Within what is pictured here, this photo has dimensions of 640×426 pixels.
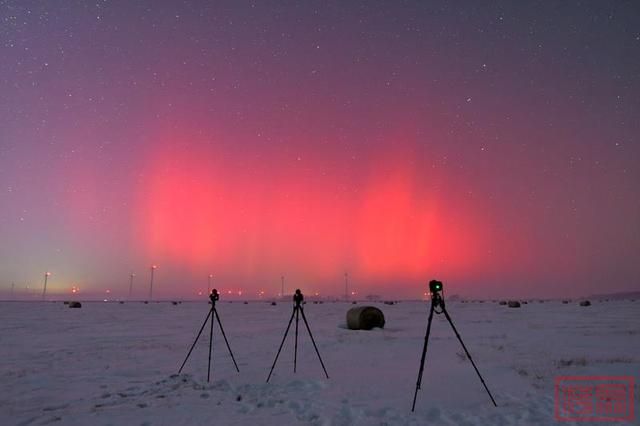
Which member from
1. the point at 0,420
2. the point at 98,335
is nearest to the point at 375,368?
the point at 0,420

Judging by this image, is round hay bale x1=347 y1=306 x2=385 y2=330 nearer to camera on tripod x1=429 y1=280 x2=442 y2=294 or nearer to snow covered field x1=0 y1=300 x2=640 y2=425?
snow covered field x1=0 y1=300 x2=640 y2=425

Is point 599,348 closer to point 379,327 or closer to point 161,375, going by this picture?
point 379,327

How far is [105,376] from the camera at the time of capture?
1080 centimetres

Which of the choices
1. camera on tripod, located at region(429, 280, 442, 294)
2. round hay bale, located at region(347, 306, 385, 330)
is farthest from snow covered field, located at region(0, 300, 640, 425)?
round hay bale, located at region(347, 306, 385, 330)

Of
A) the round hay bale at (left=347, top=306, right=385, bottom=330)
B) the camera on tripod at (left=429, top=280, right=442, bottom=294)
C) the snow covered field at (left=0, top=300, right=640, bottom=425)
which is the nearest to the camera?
the snow covered field at (left=0, top=300, right=640, bottom=425)

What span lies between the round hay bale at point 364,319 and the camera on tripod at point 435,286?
16224 mm

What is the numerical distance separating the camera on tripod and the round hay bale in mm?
16224

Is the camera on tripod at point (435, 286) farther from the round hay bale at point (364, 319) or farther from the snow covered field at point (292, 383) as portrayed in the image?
the round hay bale at point (364, 319)

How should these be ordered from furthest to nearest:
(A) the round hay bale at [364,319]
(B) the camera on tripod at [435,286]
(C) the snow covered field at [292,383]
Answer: (A) the round hay bale at [364,319], (B) the camera on tripod at [435,286], (C) the snow covered field at [292,383]

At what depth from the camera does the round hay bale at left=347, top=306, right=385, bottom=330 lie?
23.5 metres

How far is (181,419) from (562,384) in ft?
26.4

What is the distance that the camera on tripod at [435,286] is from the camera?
774cm

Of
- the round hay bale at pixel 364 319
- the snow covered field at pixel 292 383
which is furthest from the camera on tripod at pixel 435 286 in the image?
the round hay bale at pixel 364 319

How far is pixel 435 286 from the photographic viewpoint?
7.79 meters
